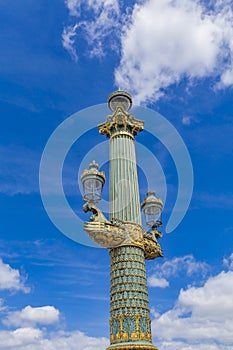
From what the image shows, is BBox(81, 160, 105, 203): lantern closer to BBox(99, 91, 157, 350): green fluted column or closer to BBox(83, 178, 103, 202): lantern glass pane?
BBox(83, 178, 103, 202): lantern glass pane

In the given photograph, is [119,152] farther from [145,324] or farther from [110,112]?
[145,324]

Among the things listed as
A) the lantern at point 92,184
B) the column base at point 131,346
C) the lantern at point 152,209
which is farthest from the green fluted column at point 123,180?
the column base at point 131,346

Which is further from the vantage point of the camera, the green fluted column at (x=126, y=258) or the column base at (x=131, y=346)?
the green fluted column at (x=126, y=258)

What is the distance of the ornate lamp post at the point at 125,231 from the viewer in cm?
3291

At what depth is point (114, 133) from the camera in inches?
1774

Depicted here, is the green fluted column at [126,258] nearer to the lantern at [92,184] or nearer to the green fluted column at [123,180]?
the green fluted column at [123,180]

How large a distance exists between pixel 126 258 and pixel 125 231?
278 centimetres

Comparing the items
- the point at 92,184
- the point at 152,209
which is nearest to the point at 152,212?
the point at 152,209

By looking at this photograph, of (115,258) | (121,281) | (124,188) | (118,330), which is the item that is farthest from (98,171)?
(118,330)

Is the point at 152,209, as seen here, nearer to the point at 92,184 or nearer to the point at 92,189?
the point at 92,189

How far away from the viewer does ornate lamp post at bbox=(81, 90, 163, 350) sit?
32.9 m

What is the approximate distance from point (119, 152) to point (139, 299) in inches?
679

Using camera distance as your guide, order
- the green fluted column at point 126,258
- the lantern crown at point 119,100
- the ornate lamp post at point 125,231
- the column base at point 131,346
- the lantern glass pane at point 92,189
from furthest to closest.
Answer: the lantern crown at point 119,100 < the lantern glass pane at point 92,189 < the ornate lamp post at point 125,231 < the green fluted column at point 126,258 < the column base at point 131,346

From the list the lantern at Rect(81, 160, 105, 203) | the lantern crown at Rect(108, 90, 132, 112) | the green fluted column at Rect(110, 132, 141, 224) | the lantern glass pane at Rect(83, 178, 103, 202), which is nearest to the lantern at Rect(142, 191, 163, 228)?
the green fluted column at Rect(110, 132, 141, 224)
